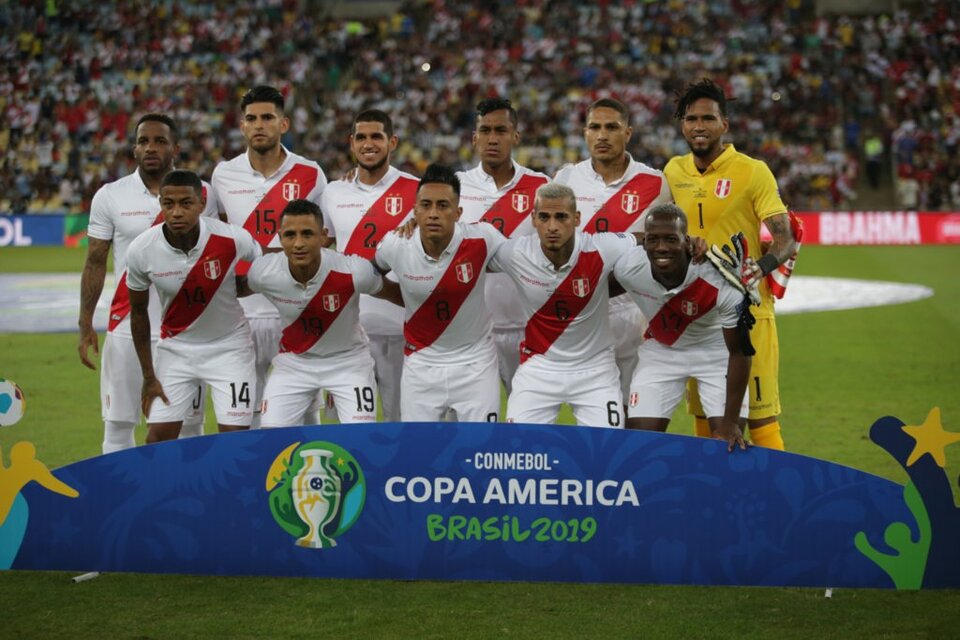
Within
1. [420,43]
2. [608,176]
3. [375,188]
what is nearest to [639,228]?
[608,176]

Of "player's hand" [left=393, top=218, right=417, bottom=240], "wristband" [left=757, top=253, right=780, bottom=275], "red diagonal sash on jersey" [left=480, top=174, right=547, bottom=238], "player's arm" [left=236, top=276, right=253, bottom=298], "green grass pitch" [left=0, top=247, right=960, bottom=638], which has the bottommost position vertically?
"green grass pitch" [left=0, top=247, right=960, bottom=638]

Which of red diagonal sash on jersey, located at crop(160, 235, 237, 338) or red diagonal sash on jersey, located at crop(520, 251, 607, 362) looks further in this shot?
red diagonal sash on jersey, located at crop(160, 235, 237, 338)

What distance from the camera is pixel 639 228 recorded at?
727 cm

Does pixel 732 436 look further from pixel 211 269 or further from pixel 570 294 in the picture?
pixel 211 269

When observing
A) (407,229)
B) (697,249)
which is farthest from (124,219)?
(697,249)

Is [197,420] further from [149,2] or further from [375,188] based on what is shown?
[149,2]

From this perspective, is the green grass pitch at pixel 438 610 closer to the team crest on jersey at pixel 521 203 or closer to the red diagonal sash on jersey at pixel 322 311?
the red diagonal sash on jersey at pixel 322 311

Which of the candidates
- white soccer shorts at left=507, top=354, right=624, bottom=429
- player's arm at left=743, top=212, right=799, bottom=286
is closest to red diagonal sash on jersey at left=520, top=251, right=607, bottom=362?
white soccer shorts at left=507, top=354, right=624, bottom=429

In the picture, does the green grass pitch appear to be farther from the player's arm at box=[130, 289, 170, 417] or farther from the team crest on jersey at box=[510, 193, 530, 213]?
the team crest on jersey at box=[510, 193, 530, 213]

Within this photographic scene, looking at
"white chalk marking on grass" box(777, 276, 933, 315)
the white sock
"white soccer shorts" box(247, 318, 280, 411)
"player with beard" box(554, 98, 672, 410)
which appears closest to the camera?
"player with beard" box(554, 98, 672, 410)

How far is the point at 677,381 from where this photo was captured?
6660mm

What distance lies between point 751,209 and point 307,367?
8.52 feet

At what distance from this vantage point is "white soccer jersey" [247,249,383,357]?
22.5 ft

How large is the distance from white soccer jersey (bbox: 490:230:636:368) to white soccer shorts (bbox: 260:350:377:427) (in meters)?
0.92
